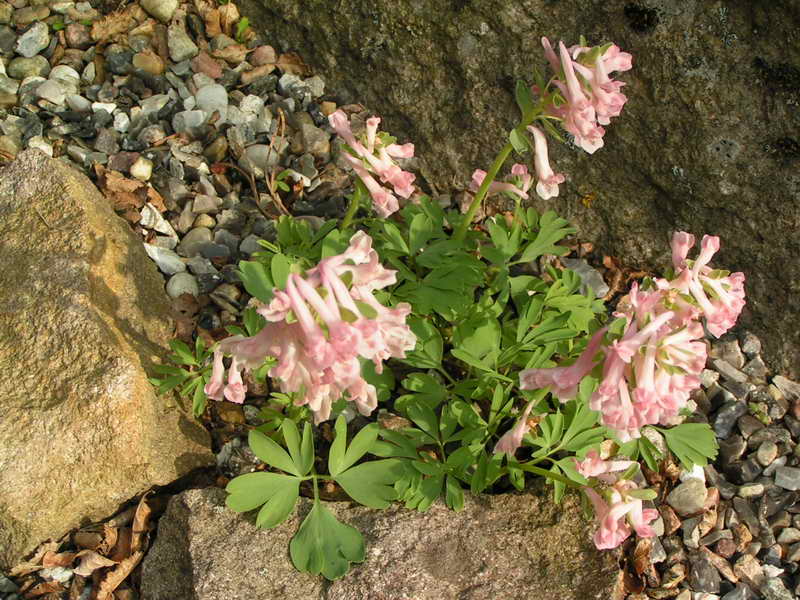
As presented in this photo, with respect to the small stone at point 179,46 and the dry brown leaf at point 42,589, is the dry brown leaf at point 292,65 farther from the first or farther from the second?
the dry brown leaf at point 42,589

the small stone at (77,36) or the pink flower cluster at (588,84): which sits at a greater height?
the pink flower cluster at (588,84)

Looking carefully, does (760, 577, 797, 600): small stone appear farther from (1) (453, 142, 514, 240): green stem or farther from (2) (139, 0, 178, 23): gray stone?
(2) (139, 0, 178, 23): gray stone

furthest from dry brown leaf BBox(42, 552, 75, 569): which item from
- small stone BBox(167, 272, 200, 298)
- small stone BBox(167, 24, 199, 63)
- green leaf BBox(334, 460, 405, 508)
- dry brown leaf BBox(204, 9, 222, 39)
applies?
dry brown leaf BBox(204, 9, 222, 39)

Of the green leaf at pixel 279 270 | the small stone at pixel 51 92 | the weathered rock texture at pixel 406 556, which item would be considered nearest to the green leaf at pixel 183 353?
the weathered rock texture at pixel 406 556

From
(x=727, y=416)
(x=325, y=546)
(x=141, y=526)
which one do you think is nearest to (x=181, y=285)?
(x=141, y=526)

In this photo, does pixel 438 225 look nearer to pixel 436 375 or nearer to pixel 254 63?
pixel 436 375

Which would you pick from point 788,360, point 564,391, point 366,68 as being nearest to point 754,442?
point 788,360
